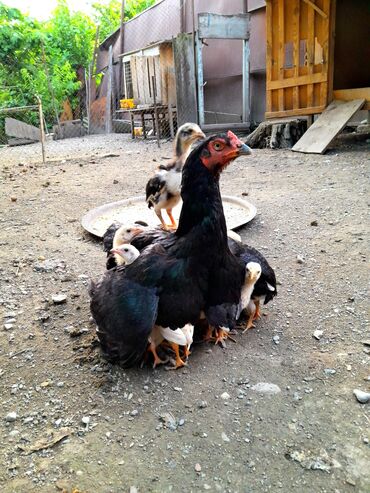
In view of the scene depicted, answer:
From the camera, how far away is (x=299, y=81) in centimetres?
861

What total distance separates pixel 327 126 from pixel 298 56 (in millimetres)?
1860

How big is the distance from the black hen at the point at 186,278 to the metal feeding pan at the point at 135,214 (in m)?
1.82

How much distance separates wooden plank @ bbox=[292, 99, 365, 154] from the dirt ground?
3.85 metres

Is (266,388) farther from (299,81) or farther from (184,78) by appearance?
(184,78)

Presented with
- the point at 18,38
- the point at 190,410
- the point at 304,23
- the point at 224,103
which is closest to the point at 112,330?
the point at 190,410

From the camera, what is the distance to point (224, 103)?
1223cm

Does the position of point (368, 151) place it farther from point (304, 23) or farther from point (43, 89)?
point (43, 89)

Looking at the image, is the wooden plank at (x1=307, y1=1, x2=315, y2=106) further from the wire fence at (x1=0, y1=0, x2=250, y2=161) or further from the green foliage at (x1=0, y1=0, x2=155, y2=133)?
the green foliage at (x1=0, y1=0, x2=155, y2=133)

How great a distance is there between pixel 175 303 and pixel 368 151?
6348 mm

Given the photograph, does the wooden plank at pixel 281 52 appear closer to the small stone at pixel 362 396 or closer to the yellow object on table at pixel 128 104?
the yellow object on table at pixel 128 104

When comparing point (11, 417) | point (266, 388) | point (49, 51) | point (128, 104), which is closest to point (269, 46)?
point (128, 104)

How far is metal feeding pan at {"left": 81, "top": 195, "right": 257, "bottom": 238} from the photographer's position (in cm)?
436

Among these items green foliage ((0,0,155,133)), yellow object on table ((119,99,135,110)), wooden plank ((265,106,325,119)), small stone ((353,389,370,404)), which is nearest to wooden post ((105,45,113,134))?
green foliage ((0,0,155,133))

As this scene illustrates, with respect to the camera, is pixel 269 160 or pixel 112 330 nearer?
pixel 112 330
